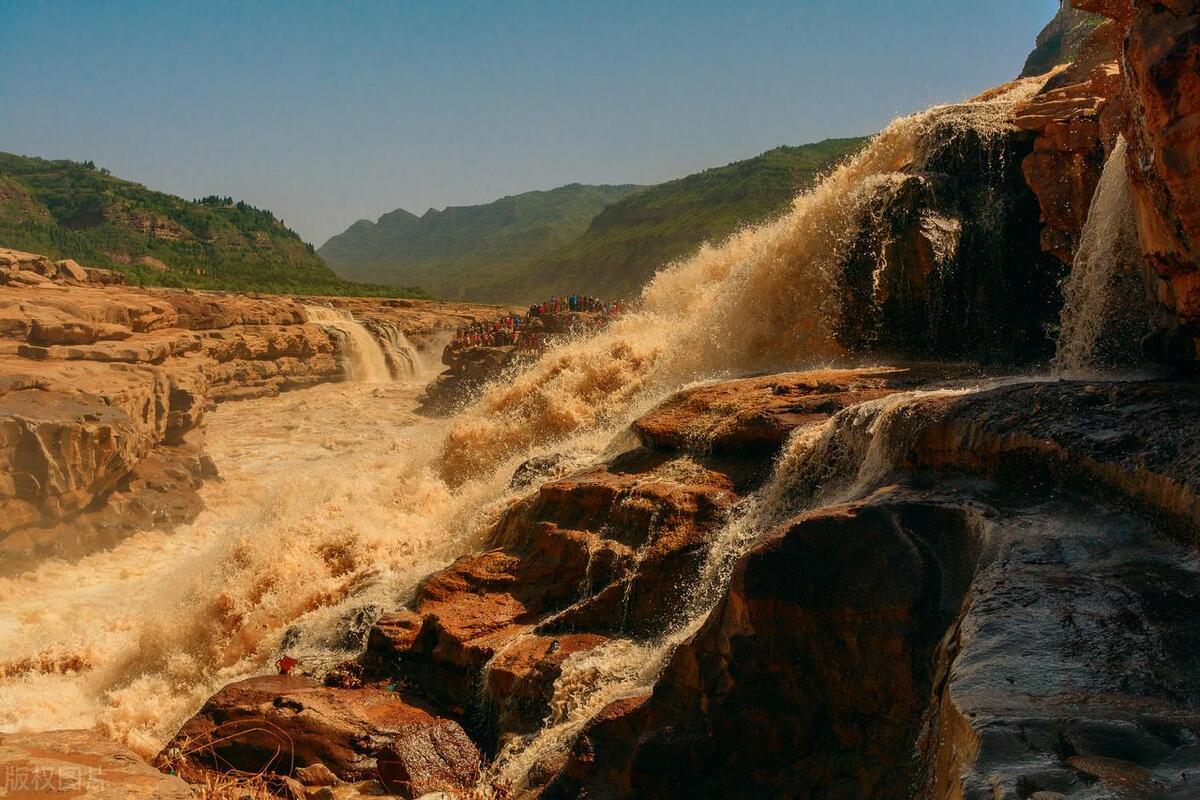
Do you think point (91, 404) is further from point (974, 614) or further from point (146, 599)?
point (974, 614)

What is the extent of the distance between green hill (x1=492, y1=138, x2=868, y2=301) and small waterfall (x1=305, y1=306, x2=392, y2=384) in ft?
103

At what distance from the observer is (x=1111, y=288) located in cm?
629

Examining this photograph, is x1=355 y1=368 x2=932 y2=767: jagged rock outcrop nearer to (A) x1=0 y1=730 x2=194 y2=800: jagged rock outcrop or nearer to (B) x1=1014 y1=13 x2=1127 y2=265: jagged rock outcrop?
(A) x1=0 y1=730 x2=194 y2=800: jagged rock outcrop

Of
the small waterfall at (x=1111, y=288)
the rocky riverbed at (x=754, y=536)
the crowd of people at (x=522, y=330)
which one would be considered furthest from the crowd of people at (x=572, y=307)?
the small waterfall at (x=1111, y=288)

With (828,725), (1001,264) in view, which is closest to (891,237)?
(1001,264)

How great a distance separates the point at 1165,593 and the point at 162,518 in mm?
12247

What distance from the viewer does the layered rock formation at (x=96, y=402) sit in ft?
35.0

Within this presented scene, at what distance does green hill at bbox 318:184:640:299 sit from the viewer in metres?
100

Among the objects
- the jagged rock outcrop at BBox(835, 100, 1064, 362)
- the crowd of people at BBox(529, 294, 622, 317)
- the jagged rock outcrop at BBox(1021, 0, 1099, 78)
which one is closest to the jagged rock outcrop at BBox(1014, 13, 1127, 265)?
the jagged rock outcrop at BBox(835, 100, 1064, 362)

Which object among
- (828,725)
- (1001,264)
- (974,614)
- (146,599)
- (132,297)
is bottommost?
(146,599)

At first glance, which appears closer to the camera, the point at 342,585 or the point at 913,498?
the point at 913,498

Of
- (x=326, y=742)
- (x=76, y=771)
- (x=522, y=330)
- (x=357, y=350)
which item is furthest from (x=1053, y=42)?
(x=76, y=771)

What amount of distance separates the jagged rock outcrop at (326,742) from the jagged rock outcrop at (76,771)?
44.2 inches

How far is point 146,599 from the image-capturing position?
1019 cm
